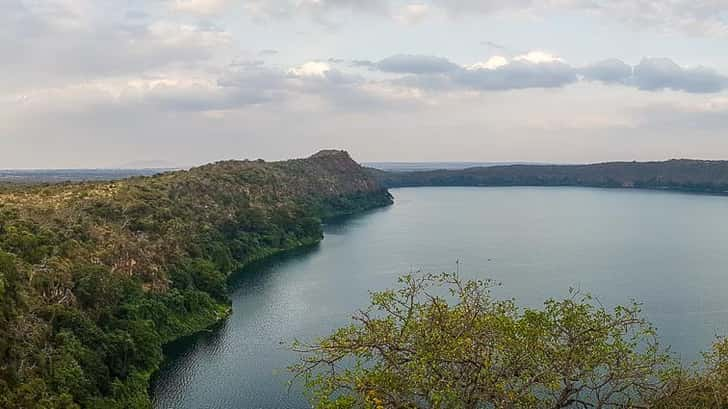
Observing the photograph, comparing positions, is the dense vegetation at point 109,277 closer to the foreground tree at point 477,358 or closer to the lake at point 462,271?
the lake at point 462,271

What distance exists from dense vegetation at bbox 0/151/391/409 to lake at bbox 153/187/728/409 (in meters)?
3.14

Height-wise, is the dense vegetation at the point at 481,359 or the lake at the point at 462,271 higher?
the dense vegetation at the point at 481,359

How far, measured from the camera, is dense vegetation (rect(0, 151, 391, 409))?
31.2 meters

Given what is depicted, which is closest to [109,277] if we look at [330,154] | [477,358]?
[477,358]

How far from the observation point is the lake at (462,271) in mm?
40094

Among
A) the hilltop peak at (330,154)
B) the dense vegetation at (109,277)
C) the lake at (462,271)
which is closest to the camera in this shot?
the dense vegetation at (109,277)

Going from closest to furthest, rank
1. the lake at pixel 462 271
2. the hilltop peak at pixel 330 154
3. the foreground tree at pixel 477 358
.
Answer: the foreground tree at pixel 477 358 < the lake at pixel 462 271 < the hilltop peak at pixel 330 154

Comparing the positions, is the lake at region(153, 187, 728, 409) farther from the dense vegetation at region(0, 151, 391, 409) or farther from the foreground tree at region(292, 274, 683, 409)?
the foreground tree at region(292, 274, 683, 409)

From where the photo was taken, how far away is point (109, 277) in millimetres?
42562

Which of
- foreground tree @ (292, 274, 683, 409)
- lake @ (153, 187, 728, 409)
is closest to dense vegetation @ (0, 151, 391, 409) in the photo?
lake @ (153, 187, 728, 409)

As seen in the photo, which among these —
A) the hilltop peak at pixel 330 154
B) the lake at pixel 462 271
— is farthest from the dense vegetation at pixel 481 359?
the hilltop peak at pixel 330 154

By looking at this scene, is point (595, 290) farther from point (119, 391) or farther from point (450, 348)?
point (450, 348)

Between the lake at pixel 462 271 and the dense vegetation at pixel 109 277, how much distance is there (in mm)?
3139

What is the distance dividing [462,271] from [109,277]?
39.1 m
